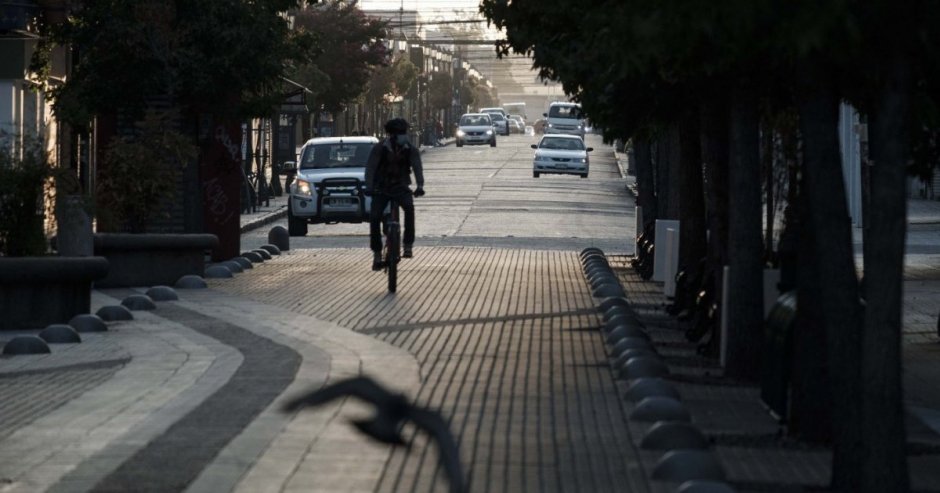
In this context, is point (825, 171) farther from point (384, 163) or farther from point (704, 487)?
point (384, 163)

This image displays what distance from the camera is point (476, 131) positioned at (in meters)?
97.7

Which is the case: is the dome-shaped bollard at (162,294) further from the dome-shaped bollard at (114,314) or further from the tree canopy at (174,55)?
the tree canopy at (174,55)

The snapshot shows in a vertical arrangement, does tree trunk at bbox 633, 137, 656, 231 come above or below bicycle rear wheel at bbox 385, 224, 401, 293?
above

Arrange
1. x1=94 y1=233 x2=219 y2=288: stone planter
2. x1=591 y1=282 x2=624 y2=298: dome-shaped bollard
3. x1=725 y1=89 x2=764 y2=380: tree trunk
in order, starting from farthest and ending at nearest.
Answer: x1=94 y1=233 x2=219 y2=288: stone planter < x1=591 y1=282 x2=624 y2=298: dome-shaped bollard < x1=725 y1=89 x2=764 y2=380: tree trunk

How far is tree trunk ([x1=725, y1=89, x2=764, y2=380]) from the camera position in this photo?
40.2 feet

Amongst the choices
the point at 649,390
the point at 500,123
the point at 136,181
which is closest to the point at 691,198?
the point at 136,181

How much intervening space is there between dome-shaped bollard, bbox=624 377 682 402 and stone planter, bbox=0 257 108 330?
246 inches

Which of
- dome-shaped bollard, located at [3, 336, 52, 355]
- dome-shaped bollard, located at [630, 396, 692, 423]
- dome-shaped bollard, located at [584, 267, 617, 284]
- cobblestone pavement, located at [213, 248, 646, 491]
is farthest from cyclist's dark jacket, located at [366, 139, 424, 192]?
dome-shaped bollard, located at [630, 396, 692, 423]

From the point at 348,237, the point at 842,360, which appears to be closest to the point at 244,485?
the point at 842,360

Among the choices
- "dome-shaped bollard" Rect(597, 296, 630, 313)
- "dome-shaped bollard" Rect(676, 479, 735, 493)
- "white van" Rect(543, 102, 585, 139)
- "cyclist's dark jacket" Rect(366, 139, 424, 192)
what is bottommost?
"dome-shaped bollard" Rect(597, 296, 630, 313)

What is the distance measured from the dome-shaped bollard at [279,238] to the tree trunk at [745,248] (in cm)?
1461

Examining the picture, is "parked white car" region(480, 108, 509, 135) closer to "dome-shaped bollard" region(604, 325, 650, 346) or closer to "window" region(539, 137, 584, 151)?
"window" region(539, 137, 584, 151)

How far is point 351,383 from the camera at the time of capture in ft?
11.7

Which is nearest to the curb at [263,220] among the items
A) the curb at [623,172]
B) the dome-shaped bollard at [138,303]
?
the curb at [623,172]
